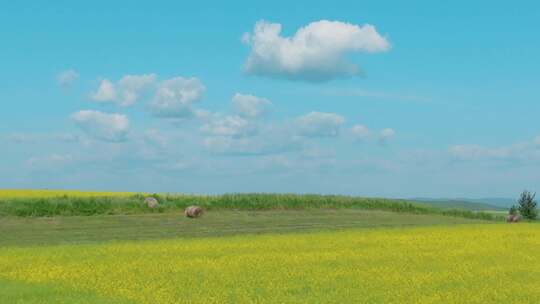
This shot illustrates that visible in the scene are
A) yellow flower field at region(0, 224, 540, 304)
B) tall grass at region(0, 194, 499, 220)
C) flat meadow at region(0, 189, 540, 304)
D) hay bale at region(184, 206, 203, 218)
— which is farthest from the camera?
hay bale at region(184, 206, 203, 218)

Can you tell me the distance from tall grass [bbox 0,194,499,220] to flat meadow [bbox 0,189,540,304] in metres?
1.81

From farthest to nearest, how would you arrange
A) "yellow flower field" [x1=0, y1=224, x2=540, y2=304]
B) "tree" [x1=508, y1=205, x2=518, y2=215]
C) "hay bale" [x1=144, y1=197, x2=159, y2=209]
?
"tree" [x1=508, y1=205, x2=518, y2=215] < "hay bale" [x1=144, y1=197, x2=159, y2=209] < "yellow flower field" [x1=0, y1=224, x2=540, y2=304]

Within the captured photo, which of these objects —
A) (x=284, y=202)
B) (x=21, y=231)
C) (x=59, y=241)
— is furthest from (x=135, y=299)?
(x=284, y=202)

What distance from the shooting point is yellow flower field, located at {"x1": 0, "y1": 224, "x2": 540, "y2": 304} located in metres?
20.5

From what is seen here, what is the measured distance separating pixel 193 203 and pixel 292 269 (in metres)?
34.7

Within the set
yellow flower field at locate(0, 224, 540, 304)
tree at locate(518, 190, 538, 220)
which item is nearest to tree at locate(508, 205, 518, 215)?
tree at locate(518, 190, 538, 220)

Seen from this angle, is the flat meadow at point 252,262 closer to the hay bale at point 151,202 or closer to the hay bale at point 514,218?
the hay bale at point 151,202

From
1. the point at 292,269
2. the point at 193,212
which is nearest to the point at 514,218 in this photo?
the point at 193,212

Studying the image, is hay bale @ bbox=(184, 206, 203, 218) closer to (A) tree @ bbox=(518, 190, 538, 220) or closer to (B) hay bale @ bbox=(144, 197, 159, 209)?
→ (B) hay bale @ bbox=(144, 197, 159, 209)

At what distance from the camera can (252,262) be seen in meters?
28.4

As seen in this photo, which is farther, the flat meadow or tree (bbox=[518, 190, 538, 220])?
tree (bbox=[518, 190, 538, 220])

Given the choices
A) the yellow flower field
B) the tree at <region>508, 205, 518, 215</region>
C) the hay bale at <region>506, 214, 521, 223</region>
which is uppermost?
the tree at <region>508, 205, 518, 215</region>

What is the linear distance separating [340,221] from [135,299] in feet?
122

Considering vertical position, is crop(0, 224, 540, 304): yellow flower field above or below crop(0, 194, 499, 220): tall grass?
below
